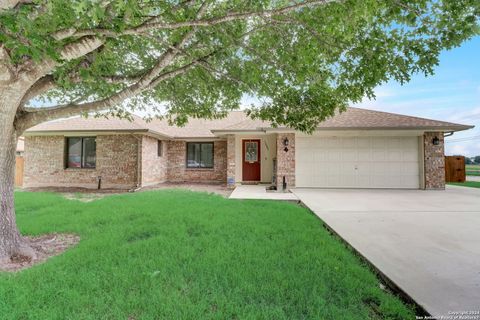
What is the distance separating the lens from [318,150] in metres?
11.9

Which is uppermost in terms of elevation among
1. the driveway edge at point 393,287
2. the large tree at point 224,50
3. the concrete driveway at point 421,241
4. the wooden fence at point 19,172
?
the large tree at point 224,50

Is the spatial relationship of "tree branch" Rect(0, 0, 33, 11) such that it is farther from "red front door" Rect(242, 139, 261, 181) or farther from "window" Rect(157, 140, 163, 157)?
"window" Rect(157, 140, 163, 157)

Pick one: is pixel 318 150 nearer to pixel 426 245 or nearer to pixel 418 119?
pixel 418 119

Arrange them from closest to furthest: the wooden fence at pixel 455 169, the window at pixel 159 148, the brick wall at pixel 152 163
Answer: the brick wall at pixel 152 163 → the window at pixel 159 148 → the wooden fence at pixel 455 169

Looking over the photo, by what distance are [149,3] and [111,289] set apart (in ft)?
12.3

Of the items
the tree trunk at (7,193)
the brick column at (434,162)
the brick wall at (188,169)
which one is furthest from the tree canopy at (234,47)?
the brick wall at (188,169)

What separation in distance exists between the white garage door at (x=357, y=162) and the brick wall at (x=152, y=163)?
7.39m

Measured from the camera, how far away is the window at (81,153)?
13.4 metres

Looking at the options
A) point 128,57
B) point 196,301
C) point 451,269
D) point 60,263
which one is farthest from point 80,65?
point 451,269

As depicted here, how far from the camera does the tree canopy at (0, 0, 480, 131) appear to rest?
304cm

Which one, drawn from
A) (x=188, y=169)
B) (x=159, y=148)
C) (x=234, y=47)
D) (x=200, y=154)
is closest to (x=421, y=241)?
(x=234, y=47)

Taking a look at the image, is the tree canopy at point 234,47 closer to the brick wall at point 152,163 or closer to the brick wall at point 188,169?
the brick wall at point 152,163

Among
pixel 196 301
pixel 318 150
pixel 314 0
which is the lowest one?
pixel 196 301

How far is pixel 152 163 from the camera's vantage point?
540 inches
